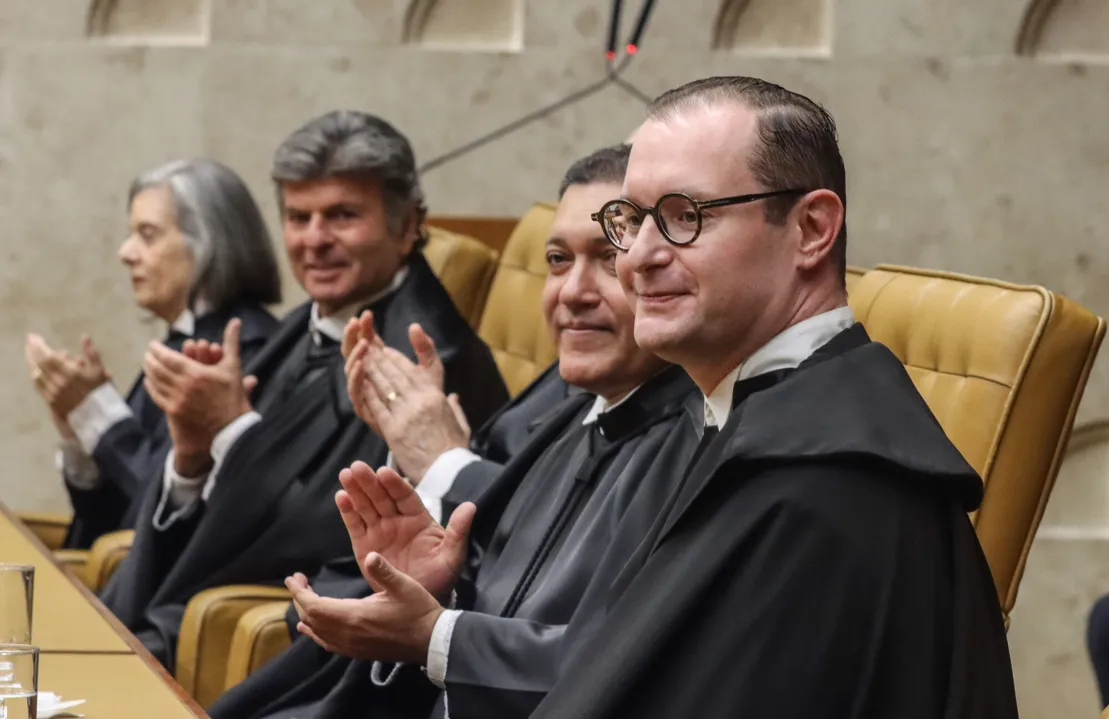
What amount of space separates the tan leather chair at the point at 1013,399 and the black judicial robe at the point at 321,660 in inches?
28.4

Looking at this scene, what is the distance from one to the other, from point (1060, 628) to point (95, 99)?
10.9ft

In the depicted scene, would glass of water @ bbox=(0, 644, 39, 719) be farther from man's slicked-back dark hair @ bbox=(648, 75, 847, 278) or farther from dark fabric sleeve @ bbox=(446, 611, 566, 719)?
man's slicked-back dark hair @ bbox=(648, 75, 847, 278)

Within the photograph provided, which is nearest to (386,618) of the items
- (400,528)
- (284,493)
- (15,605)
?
(400,528)

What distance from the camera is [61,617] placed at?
2357 millimetres

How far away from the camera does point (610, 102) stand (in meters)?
5.02

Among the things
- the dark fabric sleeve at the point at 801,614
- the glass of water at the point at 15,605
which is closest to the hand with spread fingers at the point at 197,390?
the glass of water at the point at 15,605

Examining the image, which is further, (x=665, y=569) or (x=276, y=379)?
(x=276, y=379)

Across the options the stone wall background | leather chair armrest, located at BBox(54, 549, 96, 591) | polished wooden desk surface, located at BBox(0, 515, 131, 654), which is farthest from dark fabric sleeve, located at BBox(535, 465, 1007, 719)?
the stone wall background

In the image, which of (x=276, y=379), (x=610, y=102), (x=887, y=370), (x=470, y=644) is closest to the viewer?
(x=887, y=370)

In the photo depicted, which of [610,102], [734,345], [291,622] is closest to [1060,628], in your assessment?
[610,102]

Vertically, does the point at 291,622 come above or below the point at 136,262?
below

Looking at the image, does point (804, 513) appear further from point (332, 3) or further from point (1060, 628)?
point (332, 3)

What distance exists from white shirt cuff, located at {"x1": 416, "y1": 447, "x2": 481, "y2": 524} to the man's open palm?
14.3 inches

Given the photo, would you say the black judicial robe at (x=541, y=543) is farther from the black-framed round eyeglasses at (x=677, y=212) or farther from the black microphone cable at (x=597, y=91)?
the black microphone cable at (x=597, y=91)
